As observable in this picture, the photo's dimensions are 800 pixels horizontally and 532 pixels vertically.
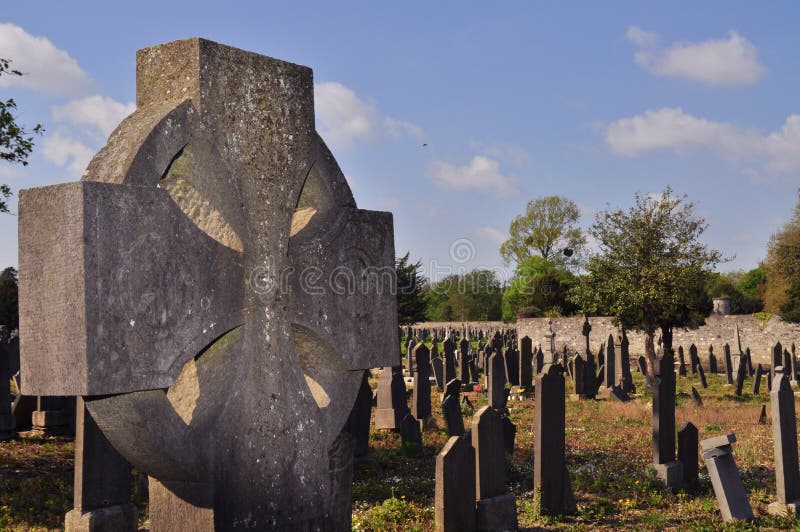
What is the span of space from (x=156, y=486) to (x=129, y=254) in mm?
1169

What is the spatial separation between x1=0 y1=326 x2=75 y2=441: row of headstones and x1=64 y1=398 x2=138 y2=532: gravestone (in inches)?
279

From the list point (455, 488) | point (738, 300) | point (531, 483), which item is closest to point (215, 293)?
point (455, 488)

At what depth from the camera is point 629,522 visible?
7.71 m

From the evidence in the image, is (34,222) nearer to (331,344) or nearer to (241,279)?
(241,279)

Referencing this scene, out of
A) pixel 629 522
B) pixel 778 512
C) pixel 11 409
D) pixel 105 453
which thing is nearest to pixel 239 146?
pixel 105 453

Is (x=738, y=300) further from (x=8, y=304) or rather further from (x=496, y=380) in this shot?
(x=8, y=304)

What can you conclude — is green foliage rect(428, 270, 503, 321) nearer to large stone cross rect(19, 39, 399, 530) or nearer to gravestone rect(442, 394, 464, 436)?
gravestone rect(442, 394, 464, 436)

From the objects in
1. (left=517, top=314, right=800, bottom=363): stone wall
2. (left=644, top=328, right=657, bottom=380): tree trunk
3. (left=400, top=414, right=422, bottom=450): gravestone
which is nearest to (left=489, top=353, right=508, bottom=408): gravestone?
(left=400, top=414, right=422, bottom=450): gravestone

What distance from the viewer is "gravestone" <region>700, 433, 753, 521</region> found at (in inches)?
296

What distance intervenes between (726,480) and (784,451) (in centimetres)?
90

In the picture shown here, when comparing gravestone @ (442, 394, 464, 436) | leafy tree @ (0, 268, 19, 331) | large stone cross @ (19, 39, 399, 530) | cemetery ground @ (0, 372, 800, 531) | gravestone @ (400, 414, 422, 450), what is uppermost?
leafy tree @ (0, 268, 19, 331)

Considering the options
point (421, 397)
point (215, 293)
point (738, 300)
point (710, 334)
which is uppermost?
point (738, 300)

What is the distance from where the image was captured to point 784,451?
313 inches

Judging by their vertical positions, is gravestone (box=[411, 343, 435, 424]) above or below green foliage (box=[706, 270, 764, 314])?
below
